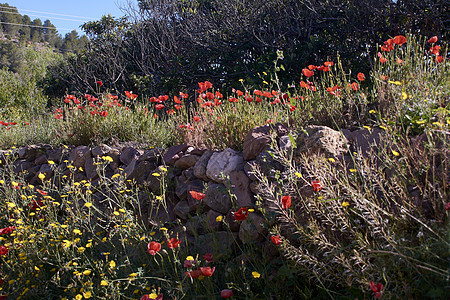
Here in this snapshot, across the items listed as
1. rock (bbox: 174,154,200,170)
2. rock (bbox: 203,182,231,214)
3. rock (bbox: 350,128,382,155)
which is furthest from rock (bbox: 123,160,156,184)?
rock (bbox: 350,128,382,155)

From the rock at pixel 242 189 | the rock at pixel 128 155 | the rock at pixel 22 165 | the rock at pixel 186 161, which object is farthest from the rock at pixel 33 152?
the rock at pixel 242 189

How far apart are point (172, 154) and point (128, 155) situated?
692 mm

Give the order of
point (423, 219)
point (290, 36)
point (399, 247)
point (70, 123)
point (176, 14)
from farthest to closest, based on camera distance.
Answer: point (176, 14), point (290, 36), point (70, 123), point (423, 219), point (399, 247)

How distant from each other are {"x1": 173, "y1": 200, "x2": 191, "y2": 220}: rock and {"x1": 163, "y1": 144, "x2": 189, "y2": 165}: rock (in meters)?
0.47

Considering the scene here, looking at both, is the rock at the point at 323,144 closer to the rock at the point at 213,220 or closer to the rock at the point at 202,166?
the rock at the point at 213,220

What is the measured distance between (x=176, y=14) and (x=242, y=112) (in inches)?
236

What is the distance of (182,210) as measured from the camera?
10.1ft

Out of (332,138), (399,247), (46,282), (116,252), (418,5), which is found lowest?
(46,282)

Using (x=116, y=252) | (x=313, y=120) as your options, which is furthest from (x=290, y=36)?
(x=116, y=252)

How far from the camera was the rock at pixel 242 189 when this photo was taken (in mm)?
2602

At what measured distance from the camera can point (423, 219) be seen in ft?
5.32

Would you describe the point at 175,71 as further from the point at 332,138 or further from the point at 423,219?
the point at 423,219

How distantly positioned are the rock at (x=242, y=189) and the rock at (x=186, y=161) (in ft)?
2.03

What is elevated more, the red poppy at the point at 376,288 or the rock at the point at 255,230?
the red poppy at the point at 376,288
